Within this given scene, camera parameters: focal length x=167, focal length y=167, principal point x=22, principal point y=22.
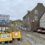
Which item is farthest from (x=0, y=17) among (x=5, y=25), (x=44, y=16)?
(x=44, y=16)

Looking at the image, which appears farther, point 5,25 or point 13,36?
point 5,25

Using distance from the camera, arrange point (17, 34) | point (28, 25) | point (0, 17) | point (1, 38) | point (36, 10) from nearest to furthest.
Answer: point (1, 38)
point (17, 34)
point (0, 17)
point (28, 25)
point (36, 10)

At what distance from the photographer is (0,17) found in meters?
25.5

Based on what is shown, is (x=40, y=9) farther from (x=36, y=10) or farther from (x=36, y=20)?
(x=36, y=20)

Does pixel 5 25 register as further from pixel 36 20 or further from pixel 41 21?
pixel 36 20

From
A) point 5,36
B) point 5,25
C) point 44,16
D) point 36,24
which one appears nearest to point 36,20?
point 36,24

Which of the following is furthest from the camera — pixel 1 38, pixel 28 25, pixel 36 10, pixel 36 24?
pixel 36 10

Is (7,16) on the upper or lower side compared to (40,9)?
lower

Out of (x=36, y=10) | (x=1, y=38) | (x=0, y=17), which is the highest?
(x=36, y=10)

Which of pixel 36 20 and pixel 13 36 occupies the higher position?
pixel 36 20

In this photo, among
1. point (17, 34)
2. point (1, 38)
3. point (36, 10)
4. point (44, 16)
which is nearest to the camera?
point (1, 38)

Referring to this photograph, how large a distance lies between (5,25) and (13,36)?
999 cm

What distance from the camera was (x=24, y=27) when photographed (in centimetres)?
5678

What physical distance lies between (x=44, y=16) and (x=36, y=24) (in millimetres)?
5522
